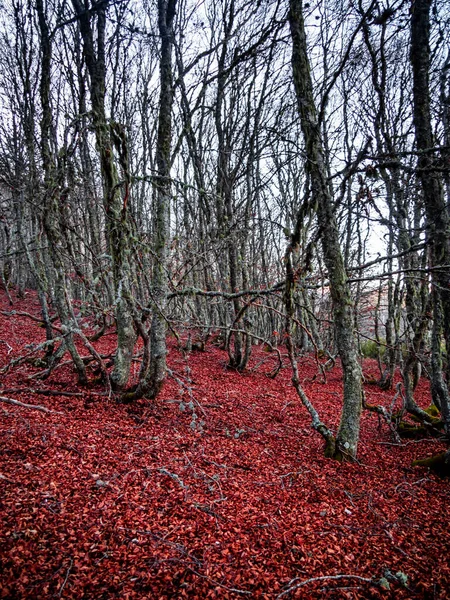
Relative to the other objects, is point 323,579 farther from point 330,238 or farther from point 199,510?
point 330,238

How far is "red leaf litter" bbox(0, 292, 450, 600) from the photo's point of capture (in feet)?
6.26

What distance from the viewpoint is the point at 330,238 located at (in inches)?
141

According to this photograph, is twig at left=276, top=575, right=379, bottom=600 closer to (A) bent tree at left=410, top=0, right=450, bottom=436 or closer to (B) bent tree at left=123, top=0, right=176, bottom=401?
(A) bent tree at left=410, top=0, right=450, bottom=436

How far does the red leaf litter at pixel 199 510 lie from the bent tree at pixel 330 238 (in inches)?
29.2

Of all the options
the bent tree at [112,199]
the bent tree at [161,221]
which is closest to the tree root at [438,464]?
the bent tree at [161,221]

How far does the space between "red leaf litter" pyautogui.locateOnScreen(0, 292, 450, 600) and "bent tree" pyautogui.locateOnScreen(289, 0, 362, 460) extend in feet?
2.43

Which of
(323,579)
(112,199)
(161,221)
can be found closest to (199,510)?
(323,579)

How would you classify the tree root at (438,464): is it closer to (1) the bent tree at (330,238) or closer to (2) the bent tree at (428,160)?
(2) the bent tree at (428,160)

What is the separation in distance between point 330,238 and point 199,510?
2.98 metres

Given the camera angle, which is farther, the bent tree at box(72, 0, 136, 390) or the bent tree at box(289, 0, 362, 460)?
the bent tree at box(72, 0, 136, 390)

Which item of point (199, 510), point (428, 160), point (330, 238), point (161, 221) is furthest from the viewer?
point (161, 221)

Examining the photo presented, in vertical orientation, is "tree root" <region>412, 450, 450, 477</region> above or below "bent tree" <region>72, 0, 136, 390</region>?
below

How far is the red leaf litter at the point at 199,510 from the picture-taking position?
1.91 m

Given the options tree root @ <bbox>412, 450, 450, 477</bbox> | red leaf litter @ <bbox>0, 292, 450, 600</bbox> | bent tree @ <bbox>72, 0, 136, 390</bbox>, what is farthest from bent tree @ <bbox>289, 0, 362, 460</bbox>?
bent tree @ <bbox>72, 0, 136, 390</bbox>
